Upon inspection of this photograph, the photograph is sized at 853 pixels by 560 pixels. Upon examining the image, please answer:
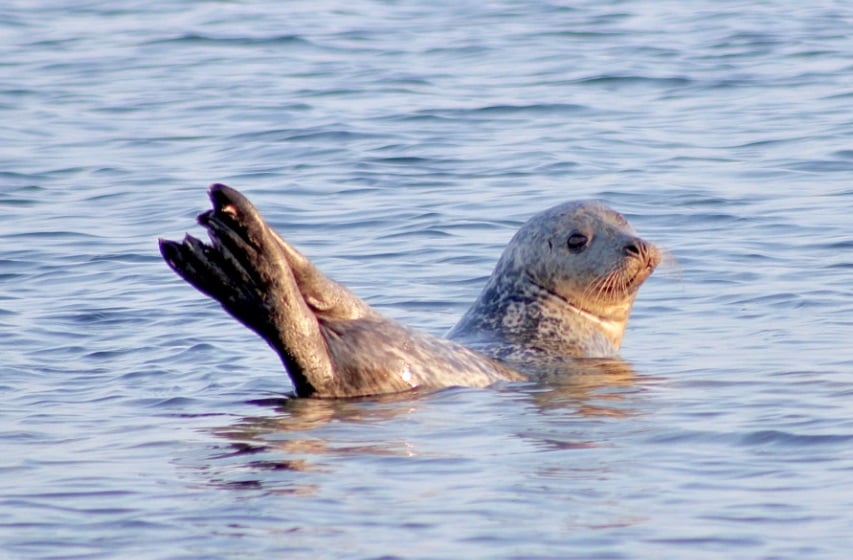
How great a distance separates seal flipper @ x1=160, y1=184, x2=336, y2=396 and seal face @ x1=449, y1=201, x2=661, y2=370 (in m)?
1.73

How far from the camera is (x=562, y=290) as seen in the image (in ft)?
26.7

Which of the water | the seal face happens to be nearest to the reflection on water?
the water

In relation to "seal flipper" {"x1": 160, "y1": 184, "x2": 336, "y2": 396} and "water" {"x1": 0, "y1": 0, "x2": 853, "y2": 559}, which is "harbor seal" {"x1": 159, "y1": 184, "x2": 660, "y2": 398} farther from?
"water" {"x1": 0, "y1": 0, "x2": 853, "y2": 559}

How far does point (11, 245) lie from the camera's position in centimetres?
1089

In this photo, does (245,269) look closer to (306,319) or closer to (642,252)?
(306,319)

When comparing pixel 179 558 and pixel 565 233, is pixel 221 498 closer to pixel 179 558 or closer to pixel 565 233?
pixel 179 558

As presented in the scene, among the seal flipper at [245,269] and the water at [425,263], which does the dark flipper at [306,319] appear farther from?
the water at [425,263]

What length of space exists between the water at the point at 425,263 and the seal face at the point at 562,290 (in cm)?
27

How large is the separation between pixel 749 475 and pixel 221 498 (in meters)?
1.58

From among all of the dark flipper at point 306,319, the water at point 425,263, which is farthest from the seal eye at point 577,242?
the dark flipper at point 306,319

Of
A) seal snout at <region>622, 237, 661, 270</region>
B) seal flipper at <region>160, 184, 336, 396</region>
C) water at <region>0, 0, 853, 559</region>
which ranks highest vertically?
seal flipper at <region>160, 184, 336, 396</region>

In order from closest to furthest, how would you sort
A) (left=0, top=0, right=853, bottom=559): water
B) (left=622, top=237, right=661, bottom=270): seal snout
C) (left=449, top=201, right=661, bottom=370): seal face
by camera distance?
(left=0, top=0, right=853, bottom=559): water → (left=622, top=237, right=661, bottom=270): seal snout → (left=449, top=201, right=661, bottom=370): seal face

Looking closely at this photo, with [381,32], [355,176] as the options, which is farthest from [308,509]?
[381,32]

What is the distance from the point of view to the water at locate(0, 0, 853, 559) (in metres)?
5.16
